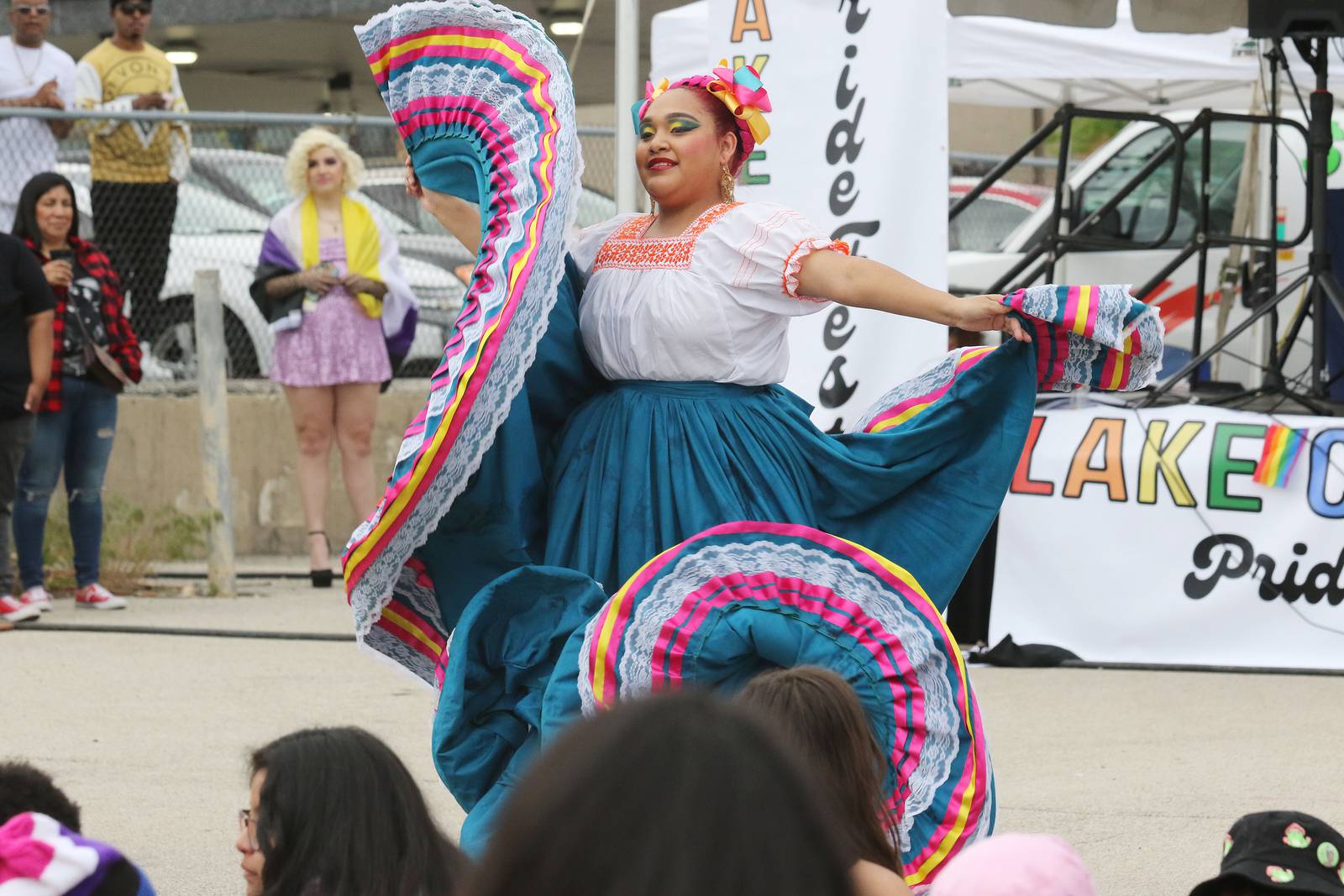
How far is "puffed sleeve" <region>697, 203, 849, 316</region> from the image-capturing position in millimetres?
3557

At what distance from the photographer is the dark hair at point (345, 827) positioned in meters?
2.46

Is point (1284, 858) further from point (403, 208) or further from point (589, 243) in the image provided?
point (403, 208)

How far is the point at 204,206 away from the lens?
941 centimetres

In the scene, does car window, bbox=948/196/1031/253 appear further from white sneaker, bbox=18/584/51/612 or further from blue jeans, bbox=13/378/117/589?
white sneaker, bbox=18/584/51/612

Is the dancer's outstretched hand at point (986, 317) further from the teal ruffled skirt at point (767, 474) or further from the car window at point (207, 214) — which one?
the car window at point (207, 214)

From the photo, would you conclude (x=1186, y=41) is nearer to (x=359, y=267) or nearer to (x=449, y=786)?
(x=359, y=267)

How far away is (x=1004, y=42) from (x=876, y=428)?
6605 millimetres

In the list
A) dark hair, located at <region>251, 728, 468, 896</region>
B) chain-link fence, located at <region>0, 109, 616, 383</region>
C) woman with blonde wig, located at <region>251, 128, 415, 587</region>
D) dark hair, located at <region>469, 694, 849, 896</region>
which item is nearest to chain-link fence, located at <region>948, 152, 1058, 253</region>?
chain-link fence, located at <region>0, 109, 616, 383</region>

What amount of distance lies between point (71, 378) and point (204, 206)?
7.34 feet

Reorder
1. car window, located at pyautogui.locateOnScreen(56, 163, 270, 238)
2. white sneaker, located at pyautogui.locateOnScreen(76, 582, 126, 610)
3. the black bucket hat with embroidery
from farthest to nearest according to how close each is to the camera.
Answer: car window, located at pyautogui.locateOnScreen(56, 163, 270, 238) → white sneaker, located at pyautogui.locateOnScreen(76, 582, 126, 610) → the black bucket hat with embroidery

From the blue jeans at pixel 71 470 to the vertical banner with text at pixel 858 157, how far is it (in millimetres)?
2731

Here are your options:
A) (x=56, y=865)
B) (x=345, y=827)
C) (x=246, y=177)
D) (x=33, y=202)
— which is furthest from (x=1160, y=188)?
(x=56, y=865)

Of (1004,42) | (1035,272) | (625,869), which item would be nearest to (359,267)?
(1035,272)

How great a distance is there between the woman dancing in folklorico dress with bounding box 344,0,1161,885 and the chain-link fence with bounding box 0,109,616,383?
16.2ft
